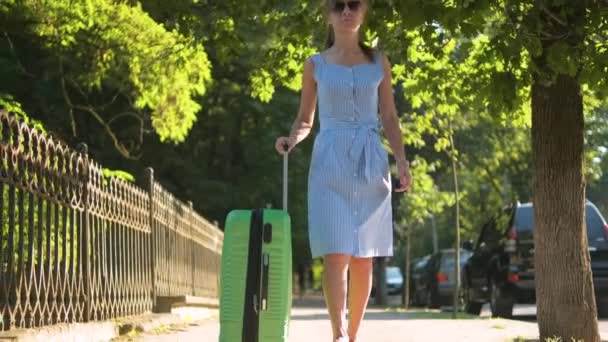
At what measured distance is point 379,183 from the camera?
573 cm

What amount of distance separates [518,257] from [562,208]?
7.82 m

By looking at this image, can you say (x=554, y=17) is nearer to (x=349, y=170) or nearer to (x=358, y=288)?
(x=349, y=170)

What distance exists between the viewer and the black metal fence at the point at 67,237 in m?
6.85

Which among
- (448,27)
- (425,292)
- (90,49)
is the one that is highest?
(90,49)

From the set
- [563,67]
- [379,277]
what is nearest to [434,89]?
[563,67]

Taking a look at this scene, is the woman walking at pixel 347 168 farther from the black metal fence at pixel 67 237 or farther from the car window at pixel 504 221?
the car window at pixel 504 221

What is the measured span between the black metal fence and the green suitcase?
180 cm

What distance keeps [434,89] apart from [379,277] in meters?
27.9

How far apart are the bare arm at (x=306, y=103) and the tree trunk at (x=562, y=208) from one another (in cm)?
279

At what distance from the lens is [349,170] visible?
→ 567 cm

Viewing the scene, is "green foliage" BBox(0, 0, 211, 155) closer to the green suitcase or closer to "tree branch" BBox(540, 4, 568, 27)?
"tree branch" BBox(540, 4, 568, 27)

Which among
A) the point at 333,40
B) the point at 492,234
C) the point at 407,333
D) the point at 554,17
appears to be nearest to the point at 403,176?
the point at 333,40

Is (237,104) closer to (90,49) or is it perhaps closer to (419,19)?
(90,49)

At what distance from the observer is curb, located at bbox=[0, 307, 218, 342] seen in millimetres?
6491
